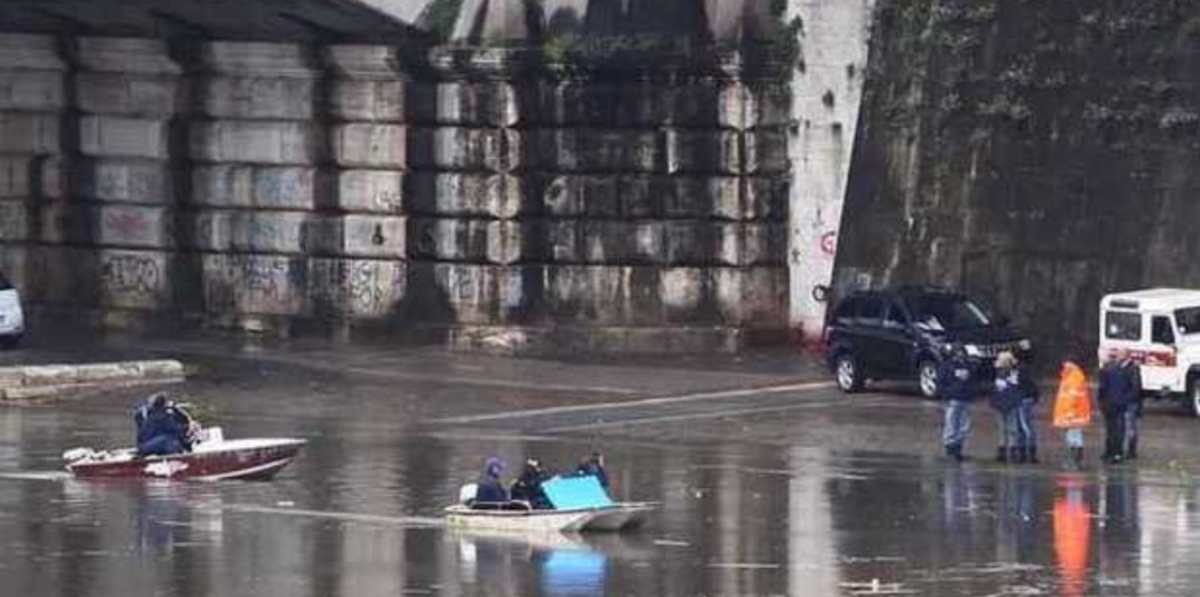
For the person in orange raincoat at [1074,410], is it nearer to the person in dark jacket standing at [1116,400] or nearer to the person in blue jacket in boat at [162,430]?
the person in dark jacket standing at [1116,400]

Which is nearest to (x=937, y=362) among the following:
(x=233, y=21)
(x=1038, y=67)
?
(x=1038, y=67)

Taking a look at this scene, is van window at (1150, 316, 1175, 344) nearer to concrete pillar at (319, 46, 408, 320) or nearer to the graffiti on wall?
concrete pillar at (319, 46, 408, 320)

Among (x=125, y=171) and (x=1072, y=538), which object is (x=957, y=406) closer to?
(x=1072, y=538)

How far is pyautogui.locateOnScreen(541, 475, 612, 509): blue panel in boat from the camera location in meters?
35.1

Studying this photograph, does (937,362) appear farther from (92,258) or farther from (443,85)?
(92,258)

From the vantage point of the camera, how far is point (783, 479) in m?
40.8

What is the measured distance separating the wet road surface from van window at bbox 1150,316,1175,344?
3.31ft

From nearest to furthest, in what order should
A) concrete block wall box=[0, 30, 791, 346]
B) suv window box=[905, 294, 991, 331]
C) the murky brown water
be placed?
1. the murky brown water
2. suv window box=[905, 294, 991, 331]
3. concrete block wall box=[0, 30, 791, 346]

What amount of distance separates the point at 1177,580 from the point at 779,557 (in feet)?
12.3

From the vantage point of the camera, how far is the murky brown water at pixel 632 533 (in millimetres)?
32000

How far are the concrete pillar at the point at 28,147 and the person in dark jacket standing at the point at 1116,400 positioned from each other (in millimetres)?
23347

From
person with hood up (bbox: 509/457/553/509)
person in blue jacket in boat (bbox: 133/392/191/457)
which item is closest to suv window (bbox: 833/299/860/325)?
person in blue jacket in boat (bbox: 133/392/191/457)

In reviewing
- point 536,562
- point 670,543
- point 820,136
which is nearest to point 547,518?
point 670,543

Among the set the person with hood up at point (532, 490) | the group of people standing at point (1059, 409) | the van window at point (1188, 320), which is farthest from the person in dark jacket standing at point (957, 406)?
the person with hood up at point (532, 490)
